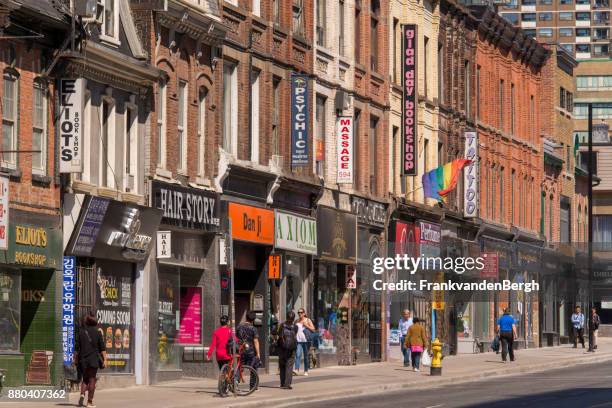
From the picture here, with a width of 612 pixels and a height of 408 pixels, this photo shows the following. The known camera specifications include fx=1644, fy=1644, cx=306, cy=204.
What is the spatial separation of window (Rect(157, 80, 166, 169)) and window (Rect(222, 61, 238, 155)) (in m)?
4.23

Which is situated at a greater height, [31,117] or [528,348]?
[31,117]

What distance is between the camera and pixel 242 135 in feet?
142

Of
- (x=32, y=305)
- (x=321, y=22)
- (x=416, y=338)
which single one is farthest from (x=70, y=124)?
(x=321, y=22)

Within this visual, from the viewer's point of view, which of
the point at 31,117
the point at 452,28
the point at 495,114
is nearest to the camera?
the point at 31,117

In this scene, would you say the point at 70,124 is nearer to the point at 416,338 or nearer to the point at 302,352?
the point at 302,352

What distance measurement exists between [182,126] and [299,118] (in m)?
7.27

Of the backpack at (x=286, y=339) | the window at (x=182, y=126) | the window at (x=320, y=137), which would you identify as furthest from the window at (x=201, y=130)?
the window at (x=320, y=137)

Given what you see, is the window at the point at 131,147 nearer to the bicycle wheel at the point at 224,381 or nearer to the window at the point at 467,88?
the bicycle wheel at the point at 224,381

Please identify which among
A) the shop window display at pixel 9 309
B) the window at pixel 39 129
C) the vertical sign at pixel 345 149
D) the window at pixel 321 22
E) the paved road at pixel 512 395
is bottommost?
the paved road at pixel 512 395

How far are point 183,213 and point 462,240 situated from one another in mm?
28166

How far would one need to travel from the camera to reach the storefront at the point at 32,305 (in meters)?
31.8

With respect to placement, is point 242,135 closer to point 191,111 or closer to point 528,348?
point 191,111

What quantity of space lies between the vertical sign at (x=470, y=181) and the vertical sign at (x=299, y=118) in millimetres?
19947

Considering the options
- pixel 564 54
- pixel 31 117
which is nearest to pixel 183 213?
pixel 31 117
